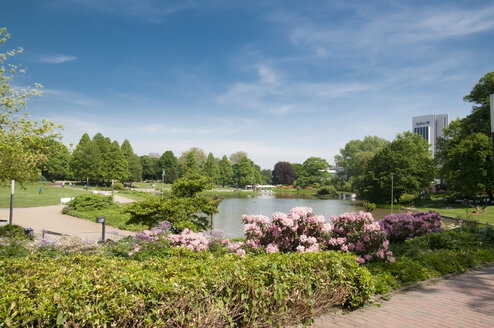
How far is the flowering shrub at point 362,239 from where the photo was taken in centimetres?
667

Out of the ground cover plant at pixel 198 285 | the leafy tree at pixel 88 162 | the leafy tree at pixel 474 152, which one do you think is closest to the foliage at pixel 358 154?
the leafy tree at pixel 474 152

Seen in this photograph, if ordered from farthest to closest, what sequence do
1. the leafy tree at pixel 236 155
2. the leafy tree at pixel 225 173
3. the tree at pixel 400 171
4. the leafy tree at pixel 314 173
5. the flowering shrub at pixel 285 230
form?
the leafy tree at pixel 236 155 < the leafy tree at pixel 314 173 < the leafy tree at pixel 225 173 < the tree at pixel 400 171 < the flowering shrub at pixel 285 230

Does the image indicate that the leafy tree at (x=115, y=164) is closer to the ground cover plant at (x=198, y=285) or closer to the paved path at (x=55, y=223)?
the paved path at (x=55, y=223)

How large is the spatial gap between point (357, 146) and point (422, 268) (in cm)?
8000

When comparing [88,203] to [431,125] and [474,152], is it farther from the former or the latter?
[431,125]

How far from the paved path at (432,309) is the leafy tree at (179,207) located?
686 cm

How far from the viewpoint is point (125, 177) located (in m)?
54.5

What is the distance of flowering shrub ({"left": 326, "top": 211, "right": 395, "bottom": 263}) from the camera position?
6668mm

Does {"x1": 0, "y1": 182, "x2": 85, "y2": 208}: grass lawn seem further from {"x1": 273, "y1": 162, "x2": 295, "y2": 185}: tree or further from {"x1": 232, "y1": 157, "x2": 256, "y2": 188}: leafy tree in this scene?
{"x1": 273, "y1": 162, "x2": 295, "y2": 185}: tree

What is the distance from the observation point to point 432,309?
4.50 meters

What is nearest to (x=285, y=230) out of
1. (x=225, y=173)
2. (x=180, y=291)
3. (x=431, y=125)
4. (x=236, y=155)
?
(x=180, y=291)

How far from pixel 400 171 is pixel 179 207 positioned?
35616mm

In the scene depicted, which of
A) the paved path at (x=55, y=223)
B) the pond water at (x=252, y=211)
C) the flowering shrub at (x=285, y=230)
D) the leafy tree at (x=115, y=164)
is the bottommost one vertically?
the pond water at (x=252, y=211)

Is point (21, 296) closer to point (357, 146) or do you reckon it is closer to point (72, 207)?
point (72, 207)
